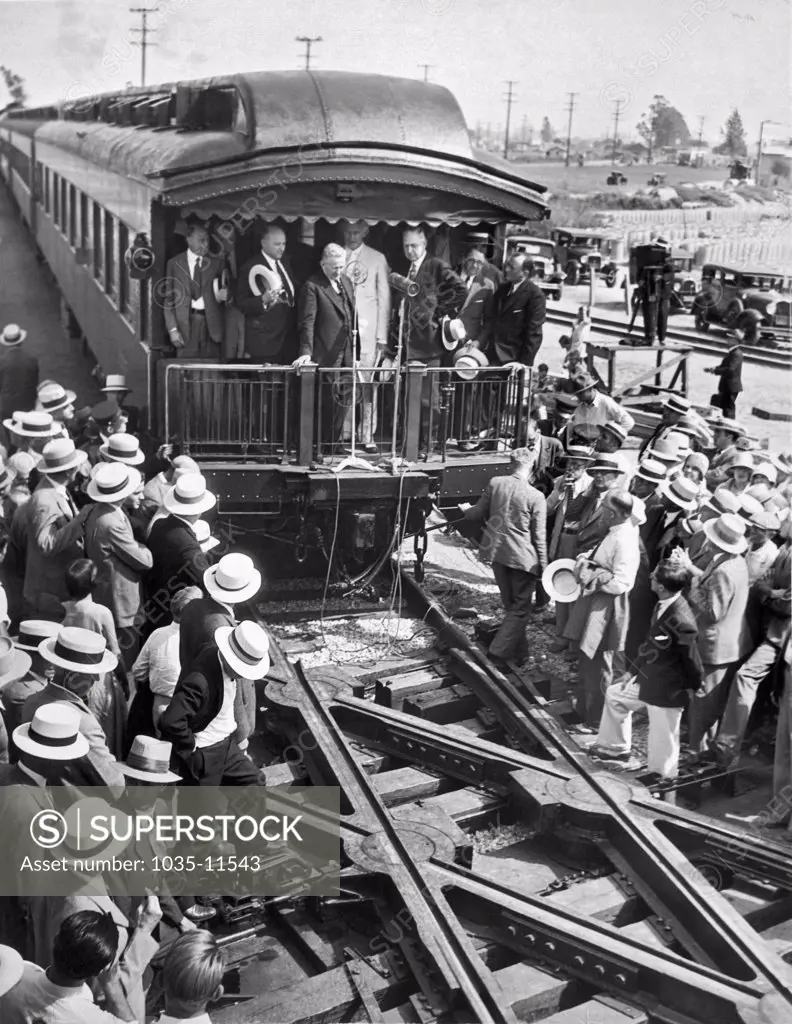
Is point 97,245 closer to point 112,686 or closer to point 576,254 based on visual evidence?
point 112,686

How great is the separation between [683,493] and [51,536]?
4.14m

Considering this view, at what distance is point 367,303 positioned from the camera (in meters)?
9.88

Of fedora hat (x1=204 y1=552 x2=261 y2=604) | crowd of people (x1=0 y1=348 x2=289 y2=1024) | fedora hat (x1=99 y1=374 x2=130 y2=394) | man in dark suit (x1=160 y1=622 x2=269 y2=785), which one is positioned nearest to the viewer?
crowd of people (x1=0 y1=348 x2=289 y2=1024)

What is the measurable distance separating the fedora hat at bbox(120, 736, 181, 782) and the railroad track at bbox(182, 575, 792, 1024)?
989 mm

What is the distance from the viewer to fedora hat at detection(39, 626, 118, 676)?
528cm

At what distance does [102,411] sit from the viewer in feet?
33.6

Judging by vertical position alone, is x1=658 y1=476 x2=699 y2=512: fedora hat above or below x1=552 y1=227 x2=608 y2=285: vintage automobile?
below

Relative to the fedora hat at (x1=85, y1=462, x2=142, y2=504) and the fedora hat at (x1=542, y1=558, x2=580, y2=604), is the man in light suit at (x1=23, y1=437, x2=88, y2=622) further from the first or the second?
the fedora hat at (x1=542, y1=558, x2=580, y2=604)

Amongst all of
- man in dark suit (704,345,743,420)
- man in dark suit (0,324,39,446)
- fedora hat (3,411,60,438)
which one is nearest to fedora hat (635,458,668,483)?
fedora hat (3,411,60,438)

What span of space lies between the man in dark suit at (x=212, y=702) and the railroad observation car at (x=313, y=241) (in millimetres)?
3655

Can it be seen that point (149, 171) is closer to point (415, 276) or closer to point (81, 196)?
point (415, 276)

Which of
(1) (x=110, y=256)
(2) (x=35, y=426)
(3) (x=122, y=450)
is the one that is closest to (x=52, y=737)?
(3) (x=122, y=450)

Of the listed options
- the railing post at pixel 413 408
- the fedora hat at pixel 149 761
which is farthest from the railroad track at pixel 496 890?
the railing post at pixel 413 408

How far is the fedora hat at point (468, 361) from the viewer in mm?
9719
